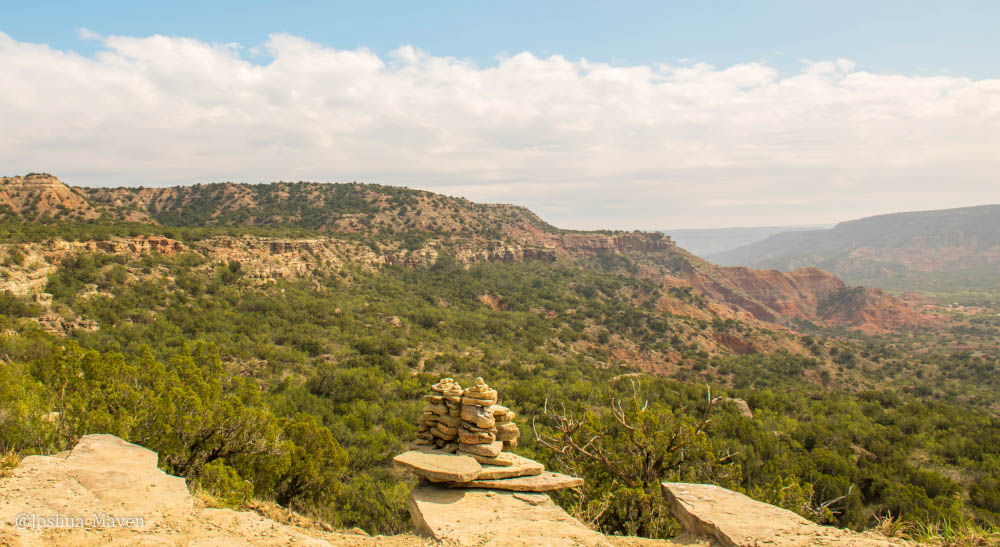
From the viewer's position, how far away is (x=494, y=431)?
1163 centimetres

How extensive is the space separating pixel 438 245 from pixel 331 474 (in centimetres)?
6641

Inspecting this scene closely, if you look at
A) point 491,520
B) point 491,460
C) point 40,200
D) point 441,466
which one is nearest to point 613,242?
point 40,200

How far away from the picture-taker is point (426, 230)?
8831cm

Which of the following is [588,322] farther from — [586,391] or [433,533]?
[433,533]

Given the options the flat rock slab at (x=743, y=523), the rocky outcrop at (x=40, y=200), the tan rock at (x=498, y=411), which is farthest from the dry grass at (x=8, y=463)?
the rocky outcrop at (x=40, y=200)

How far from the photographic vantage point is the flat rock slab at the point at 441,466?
33.4 feet

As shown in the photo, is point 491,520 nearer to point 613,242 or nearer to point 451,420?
point 451,420

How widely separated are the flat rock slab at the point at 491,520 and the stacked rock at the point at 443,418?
4.84 feet

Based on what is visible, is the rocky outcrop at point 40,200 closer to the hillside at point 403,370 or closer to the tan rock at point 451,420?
the hillside at point 403,370

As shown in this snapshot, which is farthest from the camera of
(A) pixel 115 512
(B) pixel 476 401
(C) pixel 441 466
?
(B) pixel 476 401

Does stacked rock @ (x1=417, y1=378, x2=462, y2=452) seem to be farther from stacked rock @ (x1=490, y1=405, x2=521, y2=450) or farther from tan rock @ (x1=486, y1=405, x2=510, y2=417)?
stacked rock @ (x1=490, y1=405, x2=521, y2=450)

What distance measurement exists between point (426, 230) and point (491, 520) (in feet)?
268

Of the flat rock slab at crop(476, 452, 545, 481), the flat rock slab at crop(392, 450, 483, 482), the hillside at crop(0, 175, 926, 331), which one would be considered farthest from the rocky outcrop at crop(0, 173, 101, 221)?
the flat rock slab at crop(476, 452, 545, 481)

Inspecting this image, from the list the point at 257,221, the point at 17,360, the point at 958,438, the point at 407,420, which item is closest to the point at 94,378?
the point at 17,360
